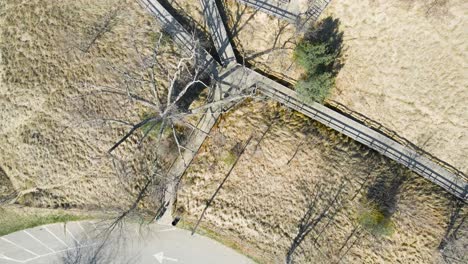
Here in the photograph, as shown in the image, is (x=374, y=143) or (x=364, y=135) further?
(x=364, y=135)

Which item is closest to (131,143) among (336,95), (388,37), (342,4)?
(336,95)

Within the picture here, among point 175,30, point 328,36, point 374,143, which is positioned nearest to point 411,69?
point 374,143

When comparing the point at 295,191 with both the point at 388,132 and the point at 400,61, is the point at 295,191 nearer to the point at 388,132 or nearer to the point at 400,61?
the point at 388,132

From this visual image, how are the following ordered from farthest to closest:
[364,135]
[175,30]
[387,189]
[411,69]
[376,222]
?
1. [175,30]
2. [364,135]
3. [387,189]
4. [376,222]
5. [411,69]

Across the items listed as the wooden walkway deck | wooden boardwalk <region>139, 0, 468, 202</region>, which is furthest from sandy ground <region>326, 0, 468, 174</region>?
wooden boardwalk <region>139, 0, 468, 202</region>

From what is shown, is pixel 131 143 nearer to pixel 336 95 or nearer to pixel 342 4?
Result: pixel 336 95

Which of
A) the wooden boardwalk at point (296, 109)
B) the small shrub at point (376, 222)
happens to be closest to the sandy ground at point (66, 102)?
the wooden boardwalk at point (296, 109)
